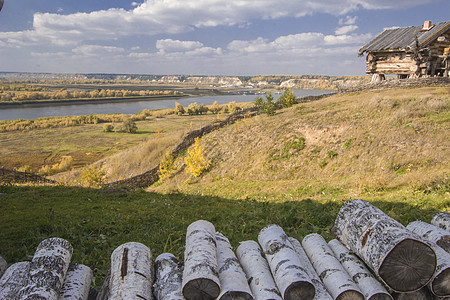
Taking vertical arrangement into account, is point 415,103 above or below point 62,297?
above

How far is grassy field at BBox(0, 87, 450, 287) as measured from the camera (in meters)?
7.27

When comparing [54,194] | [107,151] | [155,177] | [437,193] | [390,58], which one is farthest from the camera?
[107,151]

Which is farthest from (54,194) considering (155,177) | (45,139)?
(45,139)

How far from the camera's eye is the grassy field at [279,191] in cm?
727

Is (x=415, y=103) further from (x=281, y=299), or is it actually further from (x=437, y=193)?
(x=281, y=299)

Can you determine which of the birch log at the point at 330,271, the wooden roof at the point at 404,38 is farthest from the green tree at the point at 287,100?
the birch log at the point at 330,271

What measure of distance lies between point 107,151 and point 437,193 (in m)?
49.8

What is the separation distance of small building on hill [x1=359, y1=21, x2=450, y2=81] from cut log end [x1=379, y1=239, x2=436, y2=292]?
26582 millimetres

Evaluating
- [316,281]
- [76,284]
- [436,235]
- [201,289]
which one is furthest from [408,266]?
[76,284]

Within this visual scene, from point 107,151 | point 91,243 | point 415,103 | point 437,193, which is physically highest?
point 415,103

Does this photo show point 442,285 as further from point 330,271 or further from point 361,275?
point 330,271

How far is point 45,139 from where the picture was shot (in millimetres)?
61750

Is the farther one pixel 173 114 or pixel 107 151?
pixel 173 114

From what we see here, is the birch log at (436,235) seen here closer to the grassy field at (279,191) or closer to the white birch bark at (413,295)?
the white birch bark at (413,295)
